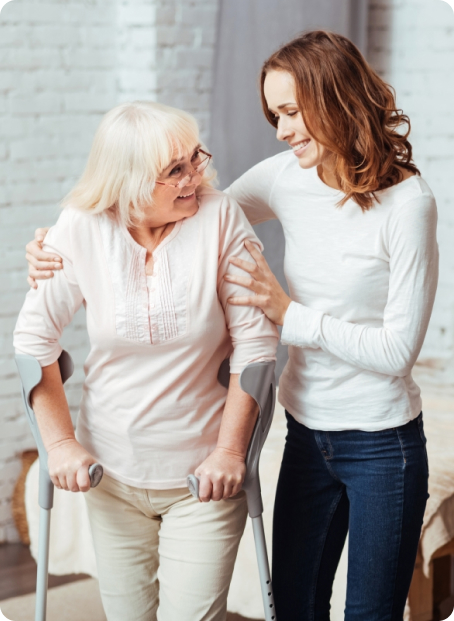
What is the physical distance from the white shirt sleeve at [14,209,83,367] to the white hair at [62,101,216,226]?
0.07 metres

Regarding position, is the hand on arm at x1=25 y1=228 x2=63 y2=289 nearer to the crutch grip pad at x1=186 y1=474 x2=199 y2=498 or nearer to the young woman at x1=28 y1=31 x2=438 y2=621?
the young woman at x1=28 y1=31 x2=438 y2=621

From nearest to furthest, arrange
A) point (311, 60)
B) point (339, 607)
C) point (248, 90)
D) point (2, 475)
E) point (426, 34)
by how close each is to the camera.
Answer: point (311, 60), point (339, 607), point (248, 90), point (2, 475), point (426, 34)

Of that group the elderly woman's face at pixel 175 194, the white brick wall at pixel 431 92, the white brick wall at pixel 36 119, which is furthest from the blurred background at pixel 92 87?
the elderly woman's face at pixel 175 194

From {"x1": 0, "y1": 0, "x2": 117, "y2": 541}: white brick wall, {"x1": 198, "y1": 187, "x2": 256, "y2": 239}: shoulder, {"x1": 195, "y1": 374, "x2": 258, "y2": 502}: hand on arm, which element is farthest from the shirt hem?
{"x1": 0, "y1": 0, "x2": 117, "y2": 541}: white brick wall

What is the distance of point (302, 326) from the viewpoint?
137 cm

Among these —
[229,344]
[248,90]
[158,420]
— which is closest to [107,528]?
[158,420]

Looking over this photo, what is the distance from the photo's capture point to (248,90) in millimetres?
2557

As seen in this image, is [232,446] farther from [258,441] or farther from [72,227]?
[72,227]

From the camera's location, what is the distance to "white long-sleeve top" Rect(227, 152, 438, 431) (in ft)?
4.25

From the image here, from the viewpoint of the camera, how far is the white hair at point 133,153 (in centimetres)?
128

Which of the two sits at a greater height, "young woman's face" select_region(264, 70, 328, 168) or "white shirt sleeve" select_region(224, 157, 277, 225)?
"young woman's face" select_region(264, 70, 328, 168)

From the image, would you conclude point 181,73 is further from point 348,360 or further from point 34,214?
point 348,360

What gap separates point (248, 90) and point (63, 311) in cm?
145

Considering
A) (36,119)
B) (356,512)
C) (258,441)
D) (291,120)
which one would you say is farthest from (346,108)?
(36,119)
